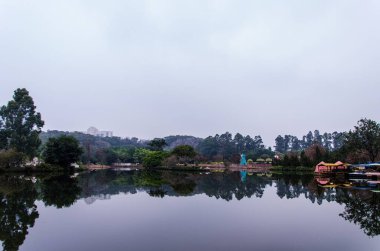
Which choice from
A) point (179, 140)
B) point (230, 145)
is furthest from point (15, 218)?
point (179, 140)

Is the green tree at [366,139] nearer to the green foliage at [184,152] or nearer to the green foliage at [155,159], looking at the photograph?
the green foliage at [184,152]

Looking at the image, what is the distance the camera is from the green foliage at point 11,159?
1393 inches

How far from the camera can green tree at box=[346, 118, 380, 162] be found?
3553 cm

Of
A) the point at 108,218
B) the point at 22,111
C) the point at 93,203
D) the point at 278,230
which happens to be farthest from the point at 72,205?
the point at 22,111

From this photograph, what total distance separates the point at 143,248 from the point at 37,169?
1399 inches

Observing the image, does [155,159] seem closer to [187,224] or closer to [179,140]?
[187,224]

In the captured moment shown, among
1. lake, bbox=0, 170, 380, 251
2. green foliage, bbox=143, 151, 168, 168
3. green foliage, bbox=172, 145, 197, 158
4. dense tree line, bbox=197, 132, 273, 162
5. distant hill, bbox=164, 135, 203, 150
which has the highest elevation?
distant hill, bbox=164, 135, 203, 150

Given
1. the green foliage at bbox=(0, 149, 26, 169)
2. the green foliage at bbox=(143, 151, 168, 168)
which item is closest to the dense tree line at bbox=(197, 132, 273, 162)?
the green foliage at bbox=(143, 151, 168, 168)

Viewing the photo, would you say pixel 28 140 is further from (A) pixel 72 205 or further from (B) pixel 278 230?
(B) pixel 278 230

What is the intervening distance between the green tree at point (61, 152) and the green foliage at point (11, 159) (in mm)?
4648

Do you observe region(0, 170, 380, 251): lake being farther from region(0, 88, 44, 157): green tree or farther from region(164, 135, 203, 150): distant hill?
region(164, 135, 203, 150): distant hill

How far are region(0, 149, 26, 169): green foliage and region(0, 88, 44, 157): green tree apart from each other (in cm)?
228

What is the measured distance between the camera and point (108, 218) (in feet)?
36.9

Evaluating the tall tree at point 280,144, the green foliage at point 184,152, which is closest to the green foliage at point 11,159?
the green foliage at point 184,152
